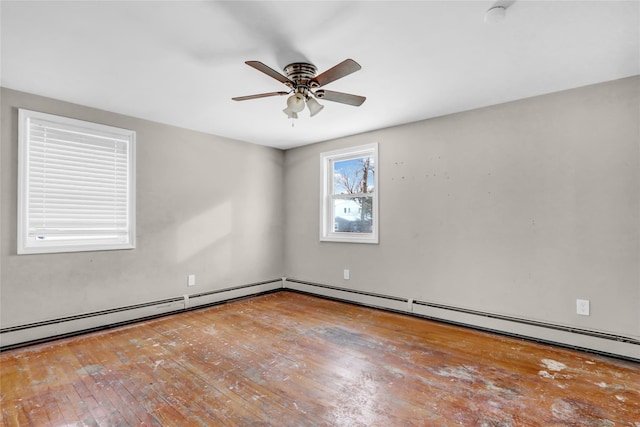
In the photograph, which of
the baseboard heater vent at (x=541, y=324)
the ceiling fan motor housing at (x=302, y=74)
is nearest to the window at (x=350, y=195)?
the baseboard heater vent at (x=541, y=324)

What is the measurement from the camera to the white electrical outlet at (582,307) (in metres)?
2.80

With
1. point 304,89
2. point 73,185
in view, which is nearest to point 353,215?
point 304,89

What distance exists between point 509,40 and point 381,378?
8.14ft

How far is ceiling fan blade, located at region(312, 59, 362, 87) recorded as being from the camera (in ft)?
6.56

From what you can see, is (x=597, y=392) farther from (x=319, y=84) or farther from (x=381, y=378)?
(x=319, y=84)

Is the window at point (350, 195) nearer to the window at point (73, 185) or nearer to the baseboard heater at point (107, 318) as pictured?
the baseboard heater at point (107, 318)

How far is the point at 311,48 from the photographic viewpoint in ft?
7.38

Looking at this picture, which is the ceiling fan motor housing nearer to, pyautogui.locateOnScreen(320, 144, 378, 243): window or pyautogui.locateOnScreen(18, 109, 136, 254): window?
pyautogui.locateOnScreen(320, 144, 378, 243): window

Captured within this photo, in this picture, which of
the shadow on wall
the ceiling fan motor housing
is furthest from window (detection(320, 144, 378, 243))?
the ceiling fan motor housing

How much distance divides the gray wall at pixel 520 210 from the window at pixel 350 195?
17 centimetres

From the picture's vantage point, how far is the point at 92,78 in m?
2.70

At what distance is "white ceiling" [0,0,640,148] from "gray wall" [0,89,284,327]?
61 centimetres

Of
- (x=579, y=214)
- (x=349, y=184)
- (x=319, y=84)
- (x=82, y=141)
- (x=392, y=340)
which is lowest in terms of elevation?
(x=392, y=340)

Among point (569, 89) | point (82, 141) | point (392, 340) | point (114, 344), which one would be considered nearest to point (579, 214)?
point (569, 89)
